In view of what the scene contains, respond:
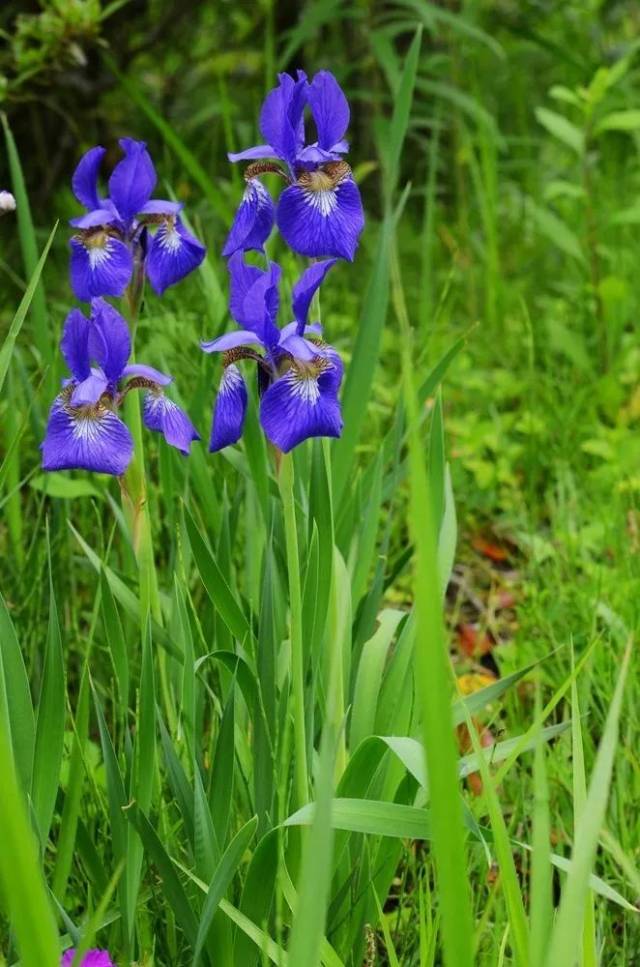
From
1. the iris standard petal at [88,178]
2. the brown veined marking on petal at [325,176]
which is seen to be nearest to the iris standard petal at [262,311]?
the brown veined marking on petal at [325,176]

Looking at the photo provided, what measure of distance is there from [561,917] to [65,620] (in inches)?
45.9

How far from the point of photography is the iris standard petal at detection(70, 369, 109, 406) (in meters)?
1.20

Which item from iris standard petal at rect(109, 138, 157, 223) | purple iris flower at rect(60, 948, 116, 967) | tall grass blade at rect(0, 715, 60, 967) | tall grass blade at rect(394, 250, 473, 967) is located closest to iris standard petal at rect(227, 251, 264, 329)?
iris standard petal at rect(109, 138, 157, 223)

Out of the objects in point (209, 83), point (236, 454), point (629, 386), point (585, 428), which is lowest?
point (236, 454)

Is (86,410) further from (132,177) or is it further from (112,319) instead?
(132,177)

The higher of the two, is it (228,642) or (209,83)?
(209,83)

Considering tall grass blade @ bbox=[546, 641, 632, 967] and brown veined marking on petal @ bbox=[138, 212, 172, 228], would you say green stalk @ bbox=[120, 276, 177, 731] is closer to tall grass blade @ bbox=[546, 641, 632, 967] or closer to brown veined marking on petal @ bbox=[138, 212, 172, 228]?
brown veined marking on petal @ bbox=[138, 212, 172, 228]

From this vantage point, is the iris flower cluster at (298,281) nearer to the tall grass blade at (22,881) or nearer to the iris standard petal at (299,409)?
the iris standard petal at (299,409)

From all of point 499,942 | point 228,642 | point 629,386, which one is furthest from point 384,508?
point 499,942

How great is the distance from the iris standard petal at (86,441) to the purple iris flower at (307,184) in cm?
23

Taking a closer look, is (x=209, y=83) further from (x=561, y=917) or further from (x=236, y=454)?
(x=561, y=917)

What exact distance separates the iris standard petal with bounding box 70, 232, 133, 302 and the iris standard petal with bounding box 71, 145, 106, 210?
0.24 feet

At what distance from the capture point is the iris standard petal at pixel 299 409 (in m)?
1.11

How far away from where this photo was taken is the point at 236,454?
1.62 m
